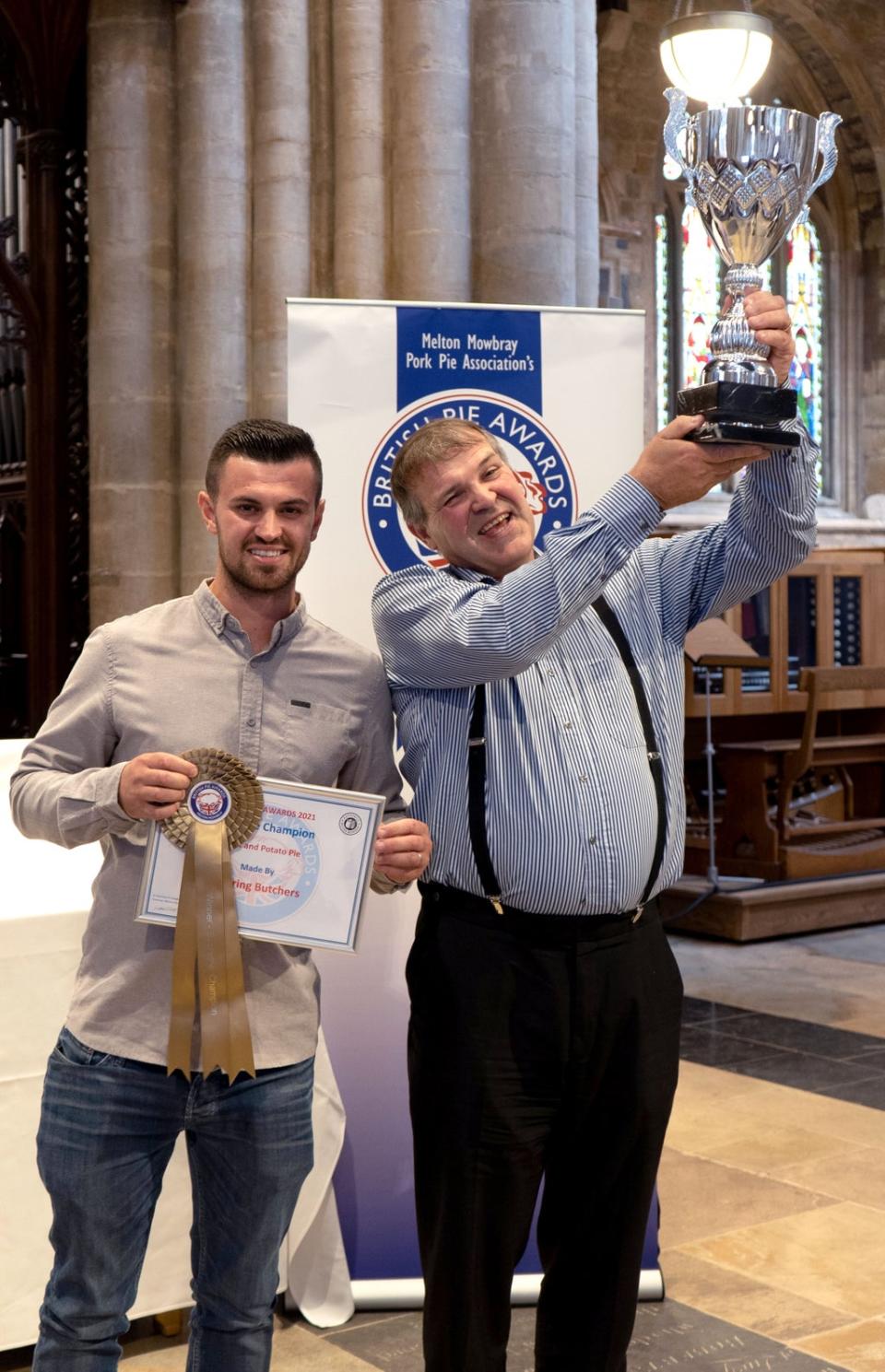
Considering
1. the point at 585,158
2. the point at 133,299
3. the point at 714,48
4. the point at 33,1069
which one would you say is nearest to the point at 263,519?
the point at 33,1069

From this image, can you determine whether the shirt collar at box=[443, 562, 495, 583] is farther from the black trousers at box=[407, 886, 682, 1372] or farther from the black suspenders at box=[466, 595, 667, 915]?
the black trousers at box=[407, 886, 682, 1372]

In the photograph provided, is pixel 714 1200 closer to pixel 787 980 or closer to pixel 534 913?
pixel 534 913

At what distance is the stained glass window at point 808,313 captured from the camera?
13320 millimetres

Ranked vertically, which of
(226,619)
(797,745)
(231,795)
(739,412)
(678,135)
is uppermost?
(678,135)

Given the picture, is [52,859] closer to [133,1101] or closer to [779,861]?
[133,1101]

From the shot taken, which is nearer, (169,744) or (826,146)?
(169,744)

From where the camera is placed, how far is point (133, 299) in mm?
6176

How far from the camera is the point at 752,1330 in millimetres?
3346

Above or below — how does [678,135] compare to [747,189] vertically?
above

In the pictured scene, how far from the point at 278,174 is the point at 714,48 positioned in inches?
89.7

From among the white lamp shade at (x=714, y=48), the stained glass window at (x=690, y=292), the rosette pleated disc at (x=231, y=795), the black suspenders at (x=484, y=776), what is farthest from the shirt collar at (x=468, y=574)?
the stained glass window at (x=690, y=292)

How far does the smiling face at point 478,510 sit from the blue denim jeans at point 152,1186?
74 cm

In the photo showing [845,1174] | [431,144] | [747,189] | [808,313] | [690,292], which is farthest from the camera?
[808,313]

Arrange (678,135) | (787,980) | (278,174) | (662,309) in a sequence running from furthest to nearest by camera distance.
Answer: (662,309)
(787,980)
(278,174)
(678,135)
